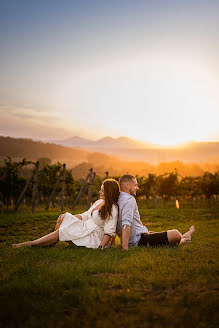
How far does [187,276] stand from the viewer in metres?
4.16

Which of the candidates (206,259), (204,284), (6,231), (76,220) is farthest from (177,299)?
(6,231)

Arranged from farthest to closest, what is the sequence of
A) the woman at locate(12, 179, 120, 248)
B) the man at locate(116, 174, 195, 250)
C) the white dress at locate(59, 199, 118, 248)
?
the white dress at locate(59, 199, 118, 248) < the man at locate(116, 174, 195, 250) < the woman at locate(12, 179, 120, 248)

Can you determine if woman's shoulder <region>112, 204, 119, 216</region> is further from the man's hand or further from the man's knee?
the man's knee

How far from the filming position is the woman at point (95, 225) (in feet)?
19.4

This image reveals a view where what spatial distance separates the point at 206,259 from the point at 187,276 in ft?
4.05

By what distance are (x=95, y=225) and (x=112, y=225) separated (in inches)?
16.6

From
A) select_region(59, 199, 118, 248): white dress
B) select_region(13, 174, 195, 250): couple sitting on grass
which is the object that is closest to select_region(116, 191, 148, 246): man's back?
select_region(13, 174, 195, 250): couple sitting on grass

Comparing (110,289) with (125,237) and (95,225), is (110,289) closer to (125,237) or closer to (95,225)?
(125,237)

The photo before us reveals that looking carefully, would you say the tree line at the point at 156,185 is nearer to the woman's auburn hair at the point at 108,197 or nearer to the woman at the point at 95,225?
the woman at the point at 95,225

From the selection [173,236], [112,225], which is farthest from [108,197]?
[173,236]

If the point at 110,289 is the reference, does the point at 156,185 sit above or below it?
above

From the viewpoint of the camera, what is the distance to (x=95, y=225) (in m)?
6.14

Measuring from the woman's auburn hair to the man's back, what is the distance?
0.17m

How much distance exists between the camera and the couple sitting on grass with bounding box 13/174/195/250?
19.3 ft
